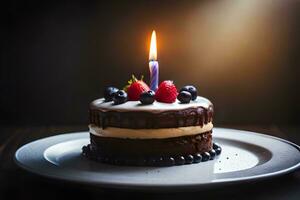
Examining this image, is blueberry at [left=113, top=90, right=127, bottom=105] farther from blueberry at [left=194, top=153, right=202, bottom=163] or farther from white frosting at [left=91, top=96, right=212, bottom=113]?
blueberry at [left=194, top=153, right=202, bottom=163]

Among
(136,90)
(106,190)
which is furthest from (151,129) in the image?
(106,190)

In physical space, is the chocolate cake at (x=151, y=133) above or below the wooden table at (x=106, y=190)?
above

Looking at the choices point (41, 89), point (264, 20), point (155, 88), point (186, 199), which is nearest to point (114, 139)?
point (155, 88)

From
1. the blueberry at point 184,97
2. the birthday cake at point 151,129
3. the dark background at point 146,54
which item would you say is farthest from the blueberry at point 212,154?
the dark background at point 146,54

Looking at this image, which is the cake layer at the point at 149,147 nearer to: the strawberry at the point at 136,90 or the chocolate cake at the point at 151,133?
the chocolate cake at the point at 151,133

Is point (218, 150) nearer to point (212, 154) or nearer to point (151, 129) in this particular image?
point (212, 154)

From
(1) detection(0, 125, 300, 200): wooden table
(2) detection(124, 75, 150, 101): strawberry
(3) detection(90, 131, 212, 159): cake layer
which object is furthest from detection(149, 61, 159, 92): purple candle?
(1) detection(0, 125, 300, 200): wooden table

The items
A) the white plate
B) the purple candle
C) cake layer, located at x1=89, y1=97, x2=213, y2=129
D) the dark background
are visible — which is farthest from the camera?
the dark background
